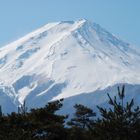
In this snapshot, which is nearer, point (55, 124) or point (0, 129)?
point (0, 129)

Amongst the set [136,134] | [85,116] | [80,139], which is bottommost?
[136,134]

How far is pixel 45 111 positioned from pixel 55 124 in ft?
6.93

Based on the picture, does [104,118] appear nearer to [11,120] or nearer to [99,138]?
[99,138]

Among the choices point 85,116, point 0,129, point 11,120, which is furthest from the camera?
point 85,116

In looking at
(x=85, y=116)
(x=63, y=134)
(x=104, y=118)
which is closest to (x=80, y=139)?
(x=63, y=134)

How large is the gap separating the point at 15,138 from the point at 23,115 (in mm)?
8235

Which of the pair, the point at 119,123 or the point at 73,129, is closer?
the point at 119,123

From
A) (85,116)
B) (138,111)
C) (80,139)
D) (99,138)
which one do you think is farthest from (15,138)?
(85,116)

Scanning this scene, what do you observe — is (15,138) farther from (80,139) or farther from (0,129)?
(80,139)

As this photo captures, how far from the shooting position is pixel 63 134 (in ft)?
130

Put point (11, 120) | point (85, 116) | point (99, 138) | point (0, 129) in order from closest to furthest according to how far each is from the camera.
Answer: point (99, 138), point (0, 129), point (11, 120), point (85, 116)

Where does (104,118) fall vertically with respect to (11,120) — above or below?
below

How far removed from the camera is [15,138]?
98.6 feet

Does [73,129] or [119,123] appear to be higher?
[73,129]
